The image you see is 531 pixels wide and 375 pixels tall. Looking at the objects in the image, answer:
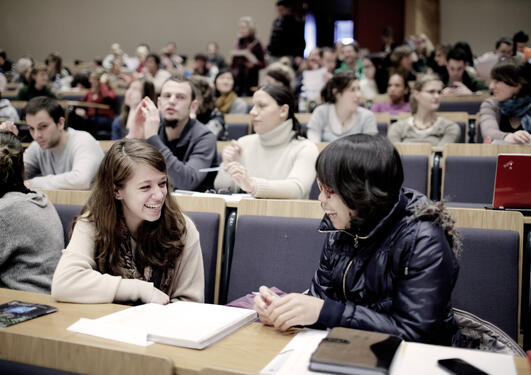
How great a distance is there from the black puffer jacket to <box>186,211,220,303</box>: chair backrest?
0.70 meters

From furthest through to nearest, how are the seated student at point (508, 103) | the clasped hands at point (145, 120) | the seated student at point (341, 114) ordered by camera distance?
the seated student at point (341, 114) < the seated student at point (508, 103) < the clasped hands at point (145, 120)

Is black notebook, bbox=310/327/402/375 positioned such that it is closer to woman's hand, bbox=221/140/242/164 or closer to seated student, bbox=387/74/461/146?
woman's hand, bbox=221/140/242/164

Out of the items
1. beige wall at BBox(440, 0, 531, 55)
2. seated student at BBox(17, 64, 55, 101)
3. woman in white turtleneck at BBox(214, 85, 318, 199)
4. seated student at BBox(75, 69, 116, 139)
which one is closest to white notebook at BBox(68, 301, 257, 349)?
woman in white turtleneck at BBox(214, 85, 318, 199)

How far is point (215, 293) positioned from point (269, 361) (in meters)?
0.99

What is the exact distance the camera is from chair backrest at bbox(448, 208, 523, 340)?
1.63 meters

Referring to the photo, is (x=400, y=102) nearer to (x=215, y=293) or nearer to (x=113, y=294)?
(x=215, y=293)

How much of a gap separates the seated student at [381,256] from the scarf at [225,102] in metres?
4.19

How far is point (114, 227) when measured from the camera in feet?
5.53

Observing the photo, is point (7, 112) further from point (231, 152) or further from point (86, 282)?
point (86, 282)

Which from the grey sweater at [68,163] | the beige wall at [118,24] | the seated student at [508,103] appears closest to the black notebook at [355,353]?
the grey sweater at [68,163]

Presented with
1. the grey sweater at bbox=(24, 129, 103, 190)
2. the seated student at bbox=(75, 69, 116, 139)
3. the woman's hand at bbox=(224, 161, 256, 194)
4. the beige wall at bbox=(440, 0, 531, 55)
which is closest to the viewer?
the woman's hand at bbox=(224, 161, 256, 194)

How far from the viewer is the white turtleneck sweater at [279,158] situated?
2.71m

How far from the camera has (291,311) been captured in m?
1.16

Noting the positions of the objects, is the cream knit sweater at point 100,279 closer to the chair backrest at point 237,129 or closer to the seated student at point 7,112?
the chair backrest at point 237,129
